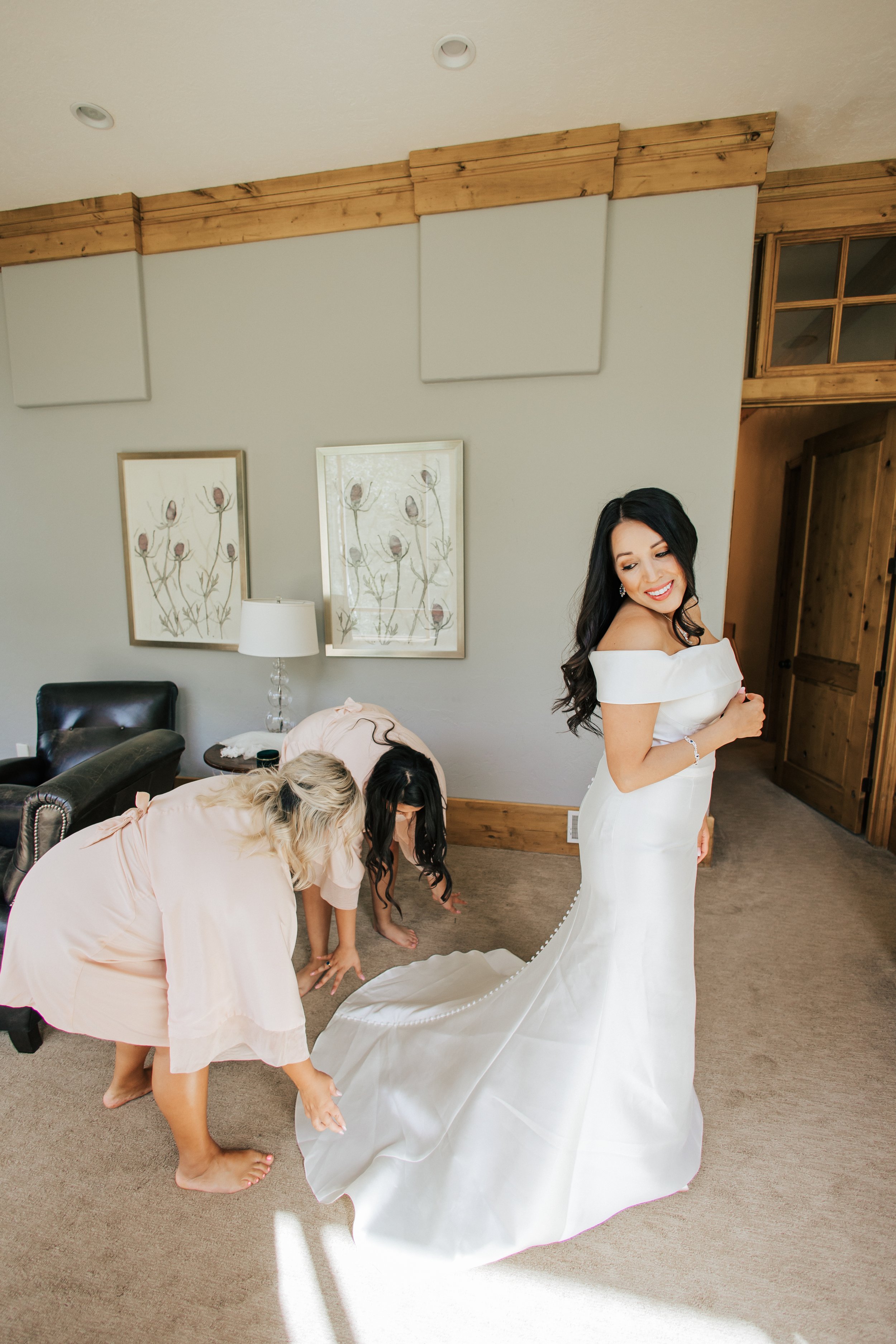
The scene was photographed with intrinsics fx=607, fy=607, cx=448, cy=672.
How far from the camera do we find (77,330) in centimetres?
331

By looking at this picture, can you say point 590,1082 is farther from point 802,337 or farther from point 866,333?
point 866,333

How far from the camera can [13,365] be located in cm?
338

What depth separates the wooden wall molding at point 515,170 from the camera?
101 inches

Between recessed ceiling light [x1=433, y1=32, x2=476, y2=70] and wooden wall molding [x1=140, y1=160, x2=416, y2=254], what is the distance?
598 mm

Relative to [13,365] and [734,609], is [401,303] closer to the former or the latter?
[13,365]

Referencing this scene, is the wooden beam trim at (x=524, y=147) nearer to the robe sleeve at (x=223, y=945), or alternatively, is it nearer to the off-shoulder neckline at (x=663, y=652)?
the off-shoulder neckline at (x=663, y=652)

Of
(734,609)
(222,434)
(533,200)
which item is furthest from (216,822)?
(734,609)

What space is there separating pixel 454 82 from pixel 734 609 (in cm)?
441

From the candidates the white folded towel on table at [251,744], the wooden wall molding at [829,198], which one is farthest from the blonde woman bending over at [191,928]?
the wooden wall molding at [829,198]

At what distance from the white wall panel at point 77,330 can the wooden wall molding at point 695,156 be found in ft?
8.13

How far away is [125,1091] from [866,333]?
4.16 meters

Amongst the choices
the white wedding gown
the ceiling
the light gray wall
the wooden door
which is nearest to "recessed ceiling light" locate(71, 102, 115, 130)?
the ceiling

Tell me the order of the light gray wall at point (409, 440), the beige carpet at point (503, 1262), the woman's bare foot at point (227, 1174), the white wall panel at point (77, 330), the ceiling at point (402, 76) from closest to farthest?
the beige carpet at point (503, 1262) → the woman's bare foot at point (227, 1174) → the ceiling at point (402, 76) → the light gray wall at point (409, 440) → the white wall panel at point (77, 330)

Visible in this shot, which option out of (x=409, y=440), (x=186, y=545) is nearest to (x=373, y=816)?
(x=409, y=440)
